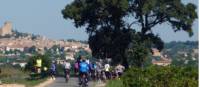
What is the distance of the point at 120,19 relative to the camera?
62219 millimetres

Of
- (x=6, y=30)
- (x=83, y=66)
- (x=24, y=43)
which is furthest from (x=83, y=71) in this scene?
(x=6, y=30)

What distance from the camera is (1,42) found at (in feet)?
544

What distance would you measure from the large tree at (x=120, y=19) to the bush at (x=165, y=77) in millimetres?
37450

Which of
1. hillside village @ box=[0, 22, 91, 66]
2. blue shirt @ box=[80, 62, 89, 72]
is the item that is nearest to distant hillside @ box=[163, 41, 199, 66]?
blue shirt @ box=[80, 62, 89, 72]

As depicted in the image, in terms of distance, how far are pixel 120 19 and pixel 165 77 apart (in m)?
41.2

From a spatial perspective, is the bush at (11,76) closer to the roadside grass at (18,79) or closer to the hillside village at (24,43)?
the roadside grass at (18,79)

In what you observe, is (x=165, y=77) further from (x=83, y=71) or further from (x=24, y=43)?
(x=24, y=43)

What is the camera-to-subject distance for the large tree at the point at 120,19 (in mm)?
60688

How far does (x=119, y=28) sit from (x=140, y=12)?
2.46 metres

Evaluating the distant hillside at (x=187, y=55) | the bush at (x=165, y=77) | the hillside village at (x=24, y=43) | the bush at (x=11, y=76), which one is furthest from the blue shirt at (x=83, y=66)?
the hillside village at (x=24, y=43)

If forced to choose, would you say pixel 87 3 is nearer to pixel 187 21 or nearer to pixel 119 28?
pixel 119 28

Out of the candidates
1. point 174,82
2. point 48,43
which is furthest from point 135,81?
point 48,43

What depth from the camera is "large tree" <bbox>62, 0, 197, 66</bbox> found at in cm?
6069

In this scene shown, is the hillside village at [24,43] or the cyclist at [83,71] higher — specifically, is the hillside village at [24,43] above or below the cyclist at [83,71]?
above
